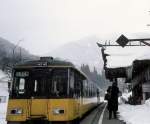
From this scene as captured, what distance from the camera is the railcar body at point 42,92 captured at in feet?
56.9

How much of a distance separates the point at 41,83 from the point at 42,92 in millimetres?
463

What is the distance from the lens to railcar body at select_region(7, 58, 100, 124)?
17.3m

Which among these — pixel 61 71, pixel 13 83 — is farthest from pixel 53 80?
pixel 13 83

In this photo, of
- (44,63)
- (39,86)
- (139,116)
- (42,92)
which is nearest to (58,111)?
(42,92)

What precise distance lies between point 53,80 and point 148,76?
14.8 metres

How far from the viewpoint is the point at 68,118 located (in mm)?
17453

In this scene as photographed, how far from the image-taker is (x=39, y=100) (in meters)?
17.4

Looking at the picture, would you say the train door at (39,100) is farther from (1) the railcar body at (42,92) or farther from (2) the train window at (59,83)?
(2) the train window at (59,83)

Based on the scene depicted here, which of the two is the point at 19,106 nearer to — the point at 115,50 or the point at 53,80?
the point at 53,80

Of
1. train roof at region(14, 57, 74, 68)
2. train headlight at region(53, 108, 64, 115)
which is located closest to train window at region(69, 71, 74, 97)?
train roof at region(14, 57, 74, 68)

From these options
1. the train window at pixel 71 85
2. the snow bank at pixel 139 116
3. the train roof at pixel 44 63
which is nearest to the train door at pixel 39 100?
the train roof at pixel 44 63

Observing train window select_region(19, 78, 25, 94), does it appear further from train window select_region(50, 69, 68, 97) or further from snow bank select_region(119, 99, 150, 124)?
snow bank select_region(119, 99, 150, 124)

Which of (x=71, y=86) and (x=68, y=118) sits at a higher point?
(x=71, y=86)

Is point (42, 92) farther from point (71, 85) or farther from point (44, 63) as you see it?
point (71, 85)
